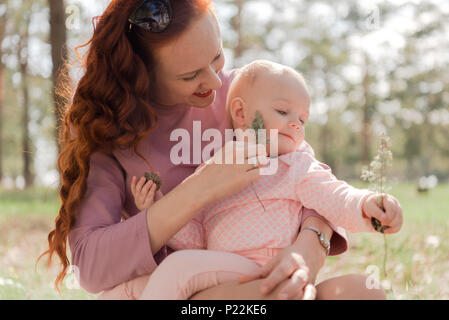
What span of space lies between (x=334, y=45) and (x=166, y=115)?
1789 cm

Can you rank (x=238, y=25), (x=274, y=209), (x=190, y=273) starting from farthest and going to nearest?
(x=238, y=25) → (x=274, y=209) → (x=190, y=273)

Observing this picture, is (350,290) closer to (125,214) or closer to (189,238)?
(189,238)

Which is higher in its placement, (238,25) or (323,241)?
(238,25)

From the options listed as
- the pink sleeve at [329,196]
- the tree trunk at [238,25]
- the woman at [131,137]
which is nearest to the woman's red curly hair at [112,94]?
the woman at [131,137]

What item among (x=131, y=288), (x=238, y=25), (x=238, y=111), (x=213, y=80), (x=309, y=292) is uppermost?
(x=238, y=25)

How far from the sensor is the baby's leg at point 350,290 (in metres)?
1.56

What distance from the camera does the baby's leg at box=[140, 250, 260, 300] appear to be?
1.67 meters

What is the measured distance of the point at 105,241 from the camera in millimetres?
1857

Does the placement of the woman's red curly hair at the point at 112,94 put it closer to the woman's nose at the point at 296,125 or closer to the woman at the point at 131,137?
the woman at the point at 131,137

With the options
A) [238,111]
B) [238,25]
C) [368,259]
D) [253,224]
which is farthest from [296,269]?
[238,25]

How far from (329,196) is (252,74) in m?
0.70

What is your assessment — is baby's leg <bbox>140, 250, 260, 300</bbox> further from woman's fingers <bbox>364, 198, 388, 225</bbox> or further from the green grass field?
the green grass field

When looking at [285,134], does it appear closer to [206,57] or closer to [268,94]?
[268,94]

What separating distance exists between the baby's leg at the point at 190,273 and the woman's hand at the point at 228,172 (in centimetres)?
21
